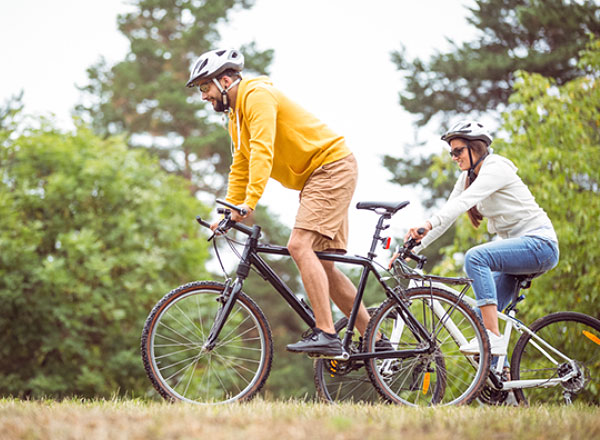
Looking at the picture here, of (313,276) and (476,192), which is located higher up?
(476,192)

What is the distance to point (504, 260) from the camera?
4.36 metres

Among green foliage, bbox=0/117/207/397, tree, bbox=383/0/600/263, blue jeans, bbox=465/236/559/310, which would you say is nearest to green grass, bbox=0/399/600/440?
blue jeans, bbox=465/236/559/310

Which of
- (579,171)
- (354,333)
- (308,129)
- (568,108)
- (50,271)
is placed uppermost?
(568,108)

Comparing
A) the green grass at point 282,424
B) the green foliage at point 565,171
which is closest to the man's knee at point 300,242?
the green grass at point 282,424

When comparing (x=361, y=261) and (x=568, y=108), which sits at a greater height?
(x=568, y=108)

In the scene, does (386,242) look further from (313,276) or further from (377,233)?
(313,276)

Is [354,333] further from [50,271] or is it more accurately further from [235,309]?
[50,271]

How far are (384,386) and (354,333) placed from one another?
39cm

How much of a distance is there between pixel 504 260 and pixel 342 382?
55.8 inches

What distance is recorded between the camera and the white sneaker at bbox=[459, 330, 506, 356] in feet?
14.0

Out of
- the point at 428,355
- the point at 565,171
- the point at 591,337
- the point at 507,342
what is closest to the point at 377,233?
the point at 428,355

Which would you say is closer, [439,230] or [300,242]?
[300,242]

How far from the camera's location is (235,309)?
13.8ft

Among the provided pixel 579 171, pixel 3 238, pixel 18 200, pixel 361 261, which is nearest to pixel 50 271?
pixel 3 238
